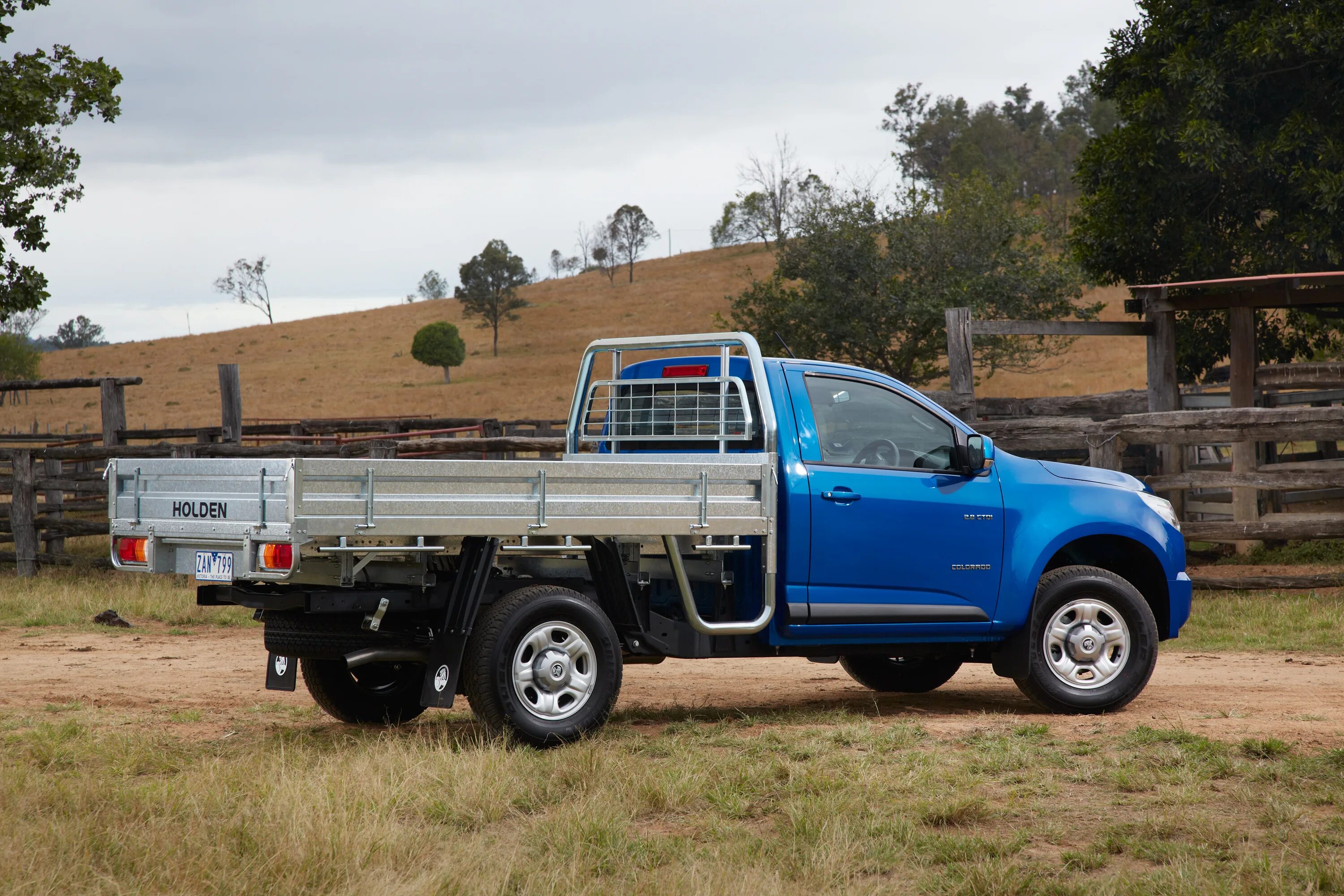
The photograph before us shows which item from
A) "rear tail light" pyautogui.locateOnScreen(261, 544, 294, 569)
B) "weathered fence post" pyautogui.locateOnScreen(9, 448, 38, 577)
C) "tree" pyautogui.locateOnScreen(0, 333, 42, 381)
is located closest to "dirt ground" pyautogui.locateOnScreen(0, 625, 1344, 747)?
"rear tail light" pyautogui.locateOnScreen(261, 544, 294, 569)

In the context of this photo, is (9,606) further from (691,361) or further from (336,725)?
(691,361)

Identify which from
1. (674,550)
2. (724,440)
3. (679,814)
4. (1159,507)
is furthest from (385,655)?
(1159,507)

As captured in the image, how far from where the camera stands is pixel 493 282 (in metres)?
69.1

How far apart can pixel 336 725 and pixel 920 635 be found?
3347 millimetres

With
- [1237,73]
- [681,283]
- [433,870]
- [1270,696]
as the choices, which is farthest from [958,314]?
[681,283]

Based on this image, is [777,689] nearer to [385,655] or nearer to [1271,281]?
[385,655]

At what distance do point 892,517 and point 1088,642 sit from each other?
150 cm

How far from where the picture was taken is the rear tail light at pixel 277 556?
5.78 metres

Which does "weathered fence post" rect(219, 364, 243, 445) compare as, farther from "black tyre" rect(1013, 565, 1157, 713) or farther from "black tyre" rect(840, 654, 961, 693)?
"black tyre" rect(1013, 565, 1157, 713)

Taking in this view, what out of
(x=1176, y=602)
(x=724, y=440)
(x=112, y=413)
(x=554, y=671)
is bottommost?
(x=554, y=671)

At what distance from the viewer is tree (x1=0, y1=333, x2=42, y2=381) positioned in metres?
53.9

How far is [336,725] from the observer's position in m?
7.62

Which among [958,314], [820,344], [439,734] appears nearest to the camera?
[439,734]

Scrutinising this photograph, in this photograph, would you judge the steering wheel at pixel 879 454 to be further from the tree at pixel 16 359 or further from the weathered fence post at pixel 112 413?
the tree at pixel 16 359
